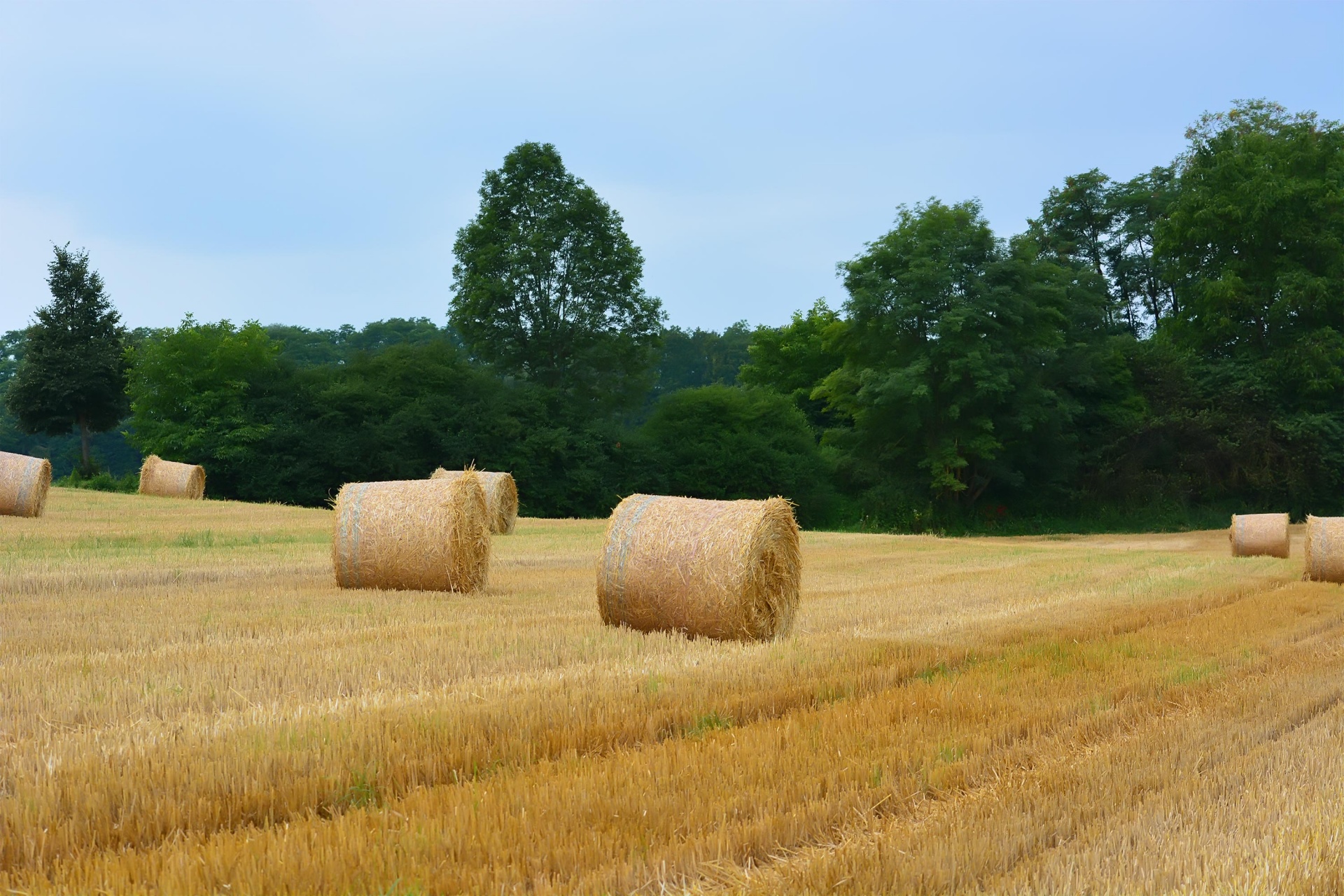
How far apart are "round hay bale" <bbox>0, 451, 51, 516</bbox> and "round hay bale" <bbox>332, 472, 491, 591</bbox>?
10.1 m

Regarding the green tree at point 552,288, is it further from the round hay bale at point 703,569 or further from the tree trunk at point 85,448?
the round hay bale at point 703,569

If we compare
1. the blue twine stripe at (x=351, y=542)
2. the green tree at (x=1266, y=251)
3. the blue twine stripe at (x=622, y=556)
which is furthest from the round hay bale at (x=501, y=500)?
the green tree at (x=1266, y=251)

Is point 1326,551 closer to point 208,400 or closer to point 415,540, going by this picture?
point 415,540

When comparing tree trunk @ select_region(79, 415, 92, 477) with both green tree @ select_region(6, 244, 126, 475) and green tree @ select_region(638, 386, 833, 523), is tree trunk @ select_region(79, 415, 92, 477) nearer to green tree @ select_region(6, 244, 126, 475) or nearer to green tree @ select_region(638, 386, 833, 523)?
green tree @ select_region(6, 244, 126, 475)

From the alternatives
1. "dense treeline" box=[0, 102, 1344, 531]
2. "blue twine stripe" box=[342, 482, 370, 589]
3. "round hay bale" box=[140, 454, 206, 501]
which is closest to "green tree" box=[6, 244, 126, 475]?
"dense treeline" box=[0, 102, 1344, 531]

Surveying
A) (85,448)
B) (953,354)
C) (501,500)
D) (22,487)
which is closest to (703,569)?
(501,500)

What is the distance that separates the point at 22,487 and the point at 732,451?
1230 inches

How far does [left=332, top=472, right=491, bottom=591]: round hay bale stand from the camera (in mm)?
11125

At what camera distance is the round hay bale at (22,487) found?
61.5 ft

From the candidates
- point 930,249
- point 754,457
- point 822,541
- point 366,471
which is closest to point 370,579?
point 822,541

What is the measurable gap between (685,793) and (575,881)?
89 centimetres

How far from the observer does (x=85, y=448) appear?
47094mm

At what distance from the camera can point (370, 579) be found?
1131 cm

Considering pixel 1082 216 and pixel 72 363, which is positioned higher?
pixel 1082 216
